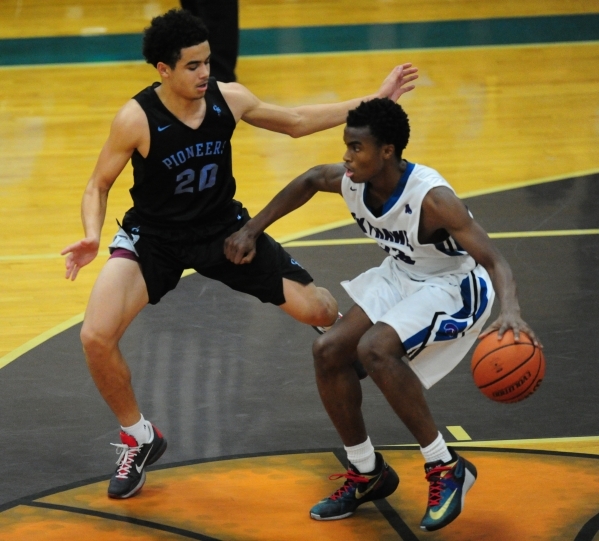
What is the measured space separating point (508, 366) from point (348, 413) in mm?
660

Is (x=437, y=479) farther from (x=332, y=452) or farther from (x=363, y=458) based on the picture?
(x=332, y=452)

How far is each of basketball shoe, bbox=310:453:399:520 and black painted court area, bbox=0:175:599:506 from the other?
2.00 ft

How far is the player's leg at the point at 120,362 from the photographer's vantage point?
15.3ft

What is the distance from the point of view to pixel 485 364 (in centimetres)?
418

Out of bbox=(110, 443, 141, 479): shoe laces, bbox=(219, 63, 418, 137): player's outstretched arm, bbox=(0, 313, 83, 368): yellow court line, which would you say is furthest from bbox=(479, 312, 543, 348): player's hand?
bbox=(0, 313, 83, 368): yellow court line

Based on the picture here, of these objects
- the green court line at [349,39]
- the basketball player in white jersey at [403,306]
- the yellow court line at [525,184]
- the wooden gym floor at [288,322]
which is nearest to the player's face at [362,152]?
the basketball player in white jersey at [403,306]

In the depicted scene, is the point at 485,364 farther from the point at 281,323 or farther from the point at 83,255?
the point at 281,323

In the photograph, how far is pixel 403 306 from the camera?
442 cm

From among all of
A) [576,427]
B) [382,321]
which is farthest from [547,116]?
[382,321]

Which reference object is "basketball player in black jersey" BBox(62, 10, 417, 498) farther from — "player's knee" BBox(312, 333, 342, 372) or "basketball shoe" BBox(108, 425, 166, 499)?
"player's knee" BBox(312, 333, 342, 372)

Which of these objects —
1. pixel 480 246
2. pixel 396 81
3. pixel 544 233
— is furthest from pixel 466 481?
pixel 544 233

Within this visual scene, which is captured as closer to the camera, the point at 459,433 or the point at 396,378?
the point at 396,378

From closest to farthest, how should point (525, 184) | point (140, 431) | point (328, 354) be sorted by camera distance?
point (328, 354)
point (140, 431)
point (525, 184)

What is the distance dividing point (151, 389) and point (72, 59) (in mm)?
7892
